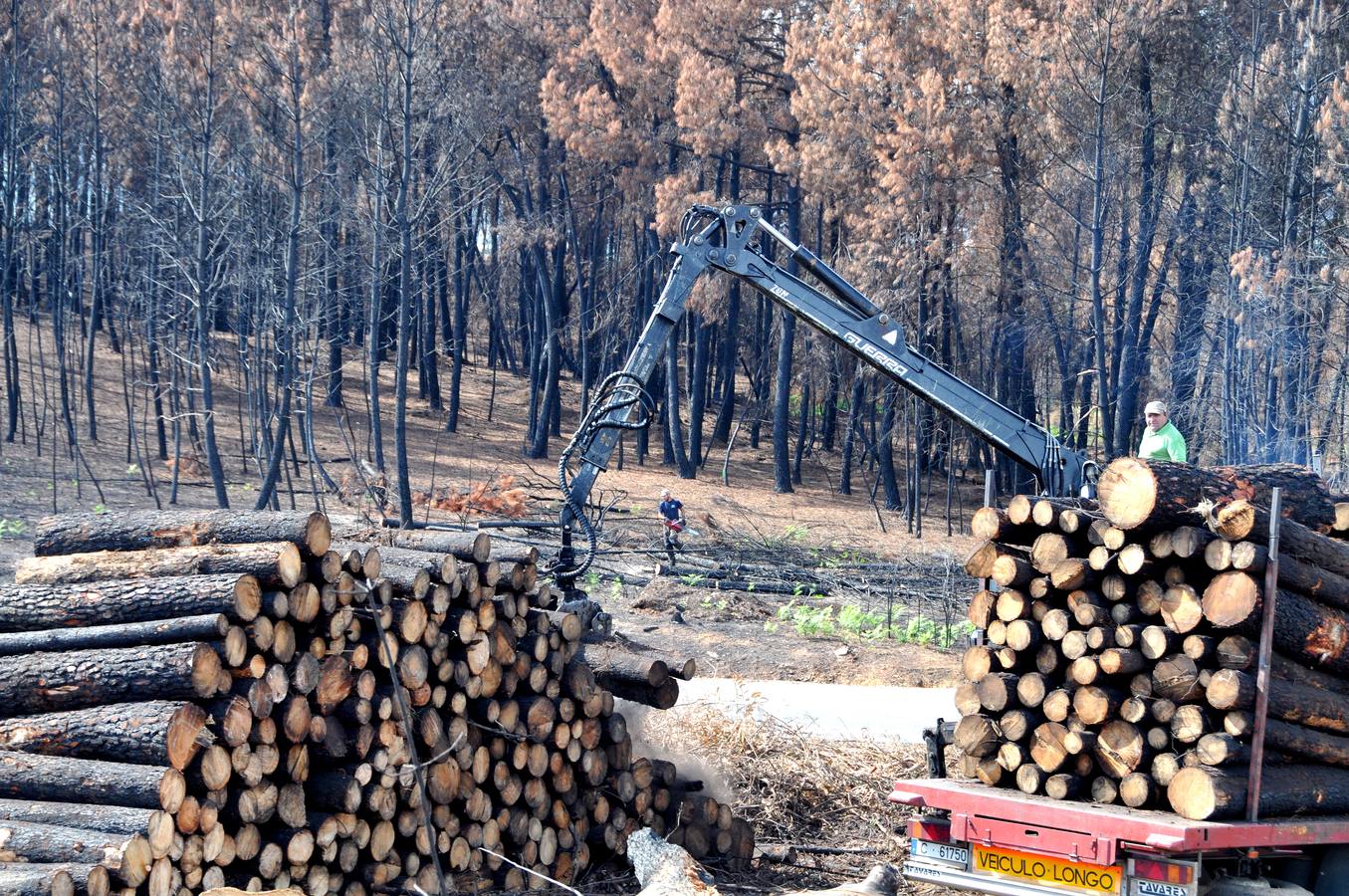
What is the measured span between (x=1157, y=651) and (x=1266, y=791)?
2.47 ft

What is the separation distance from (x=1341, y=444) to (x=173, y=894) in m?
20.2

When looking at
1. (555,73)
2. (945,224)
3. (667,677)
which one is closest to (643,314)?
(555,73)

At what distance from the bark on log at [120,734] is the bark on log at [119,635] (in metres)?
0.31

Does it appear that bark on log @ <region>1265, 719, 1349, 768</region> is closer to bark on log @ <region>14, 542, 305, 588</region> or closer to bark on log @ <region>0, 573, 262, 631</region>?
bark on log @ <region>14, 542, 305, 588</region>

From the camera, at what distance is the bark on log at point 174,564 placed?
609 centimetres

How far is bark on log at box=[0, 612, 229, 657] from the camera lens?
228 inches

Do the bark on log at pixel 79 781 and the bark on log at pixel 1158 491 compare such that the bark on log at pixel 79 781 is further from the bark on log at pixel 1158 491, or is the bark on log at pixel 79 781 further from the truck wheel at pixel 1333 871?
the truck wheel at pixel 1333 871

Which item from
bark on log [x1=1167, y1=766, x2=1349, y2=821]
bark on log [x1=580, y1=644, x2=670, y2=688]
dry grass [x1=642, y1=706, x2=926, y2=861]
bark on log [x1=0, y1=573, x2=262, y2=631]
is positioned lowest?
dry grass [x1=642, y1=706, x2=926, y2=861]

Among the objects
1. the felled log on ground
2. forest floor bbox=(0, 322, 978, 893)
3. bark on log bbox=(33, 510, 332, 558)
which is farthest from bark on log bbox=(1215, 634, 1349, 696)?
the felled log on ground

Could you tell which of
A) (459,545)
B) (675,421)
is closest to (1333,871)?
(459,545)

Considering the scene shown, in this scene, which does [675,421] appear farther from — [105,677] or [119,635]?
[105,677]

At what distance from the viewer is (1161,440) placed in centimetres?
929

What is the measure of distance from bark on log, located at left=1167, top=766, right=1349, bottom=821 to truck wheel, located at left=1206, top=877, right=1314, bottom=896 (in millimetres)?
314

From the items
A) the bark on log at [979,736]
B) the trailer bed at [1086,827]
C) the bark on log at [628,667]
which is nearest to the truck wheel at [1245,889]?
the trailer bed at [1086,827]
